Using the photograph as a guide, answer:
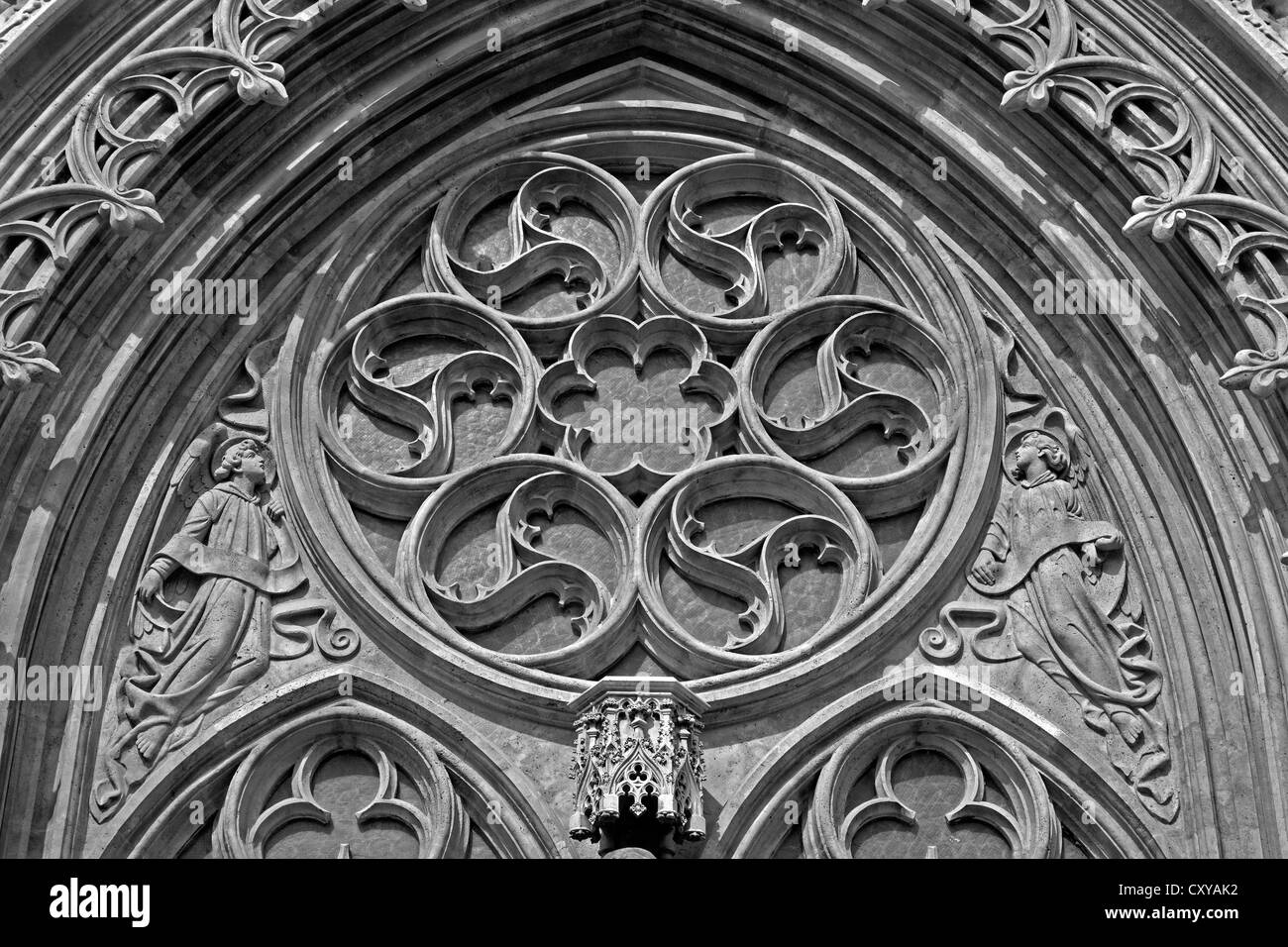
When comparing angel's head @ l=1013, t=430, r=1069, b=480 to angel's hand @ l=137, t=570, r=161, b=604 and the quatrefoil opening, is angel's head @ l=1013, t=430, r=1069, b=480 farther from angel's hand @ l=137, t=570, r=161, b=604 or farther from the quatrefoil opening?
angel's hand @ l=137, t=570, r=161, b=604

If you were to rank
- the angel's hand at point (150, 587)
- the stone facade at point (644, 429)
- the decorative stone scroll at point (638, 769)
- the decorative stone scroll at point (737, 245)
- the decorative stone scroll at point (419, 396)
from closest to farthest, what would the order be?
the decorative stone scroll at point (638, 769)
the stone facade at point (644, 429)
the angel's hand at point (150, 587)
the decorative stone scroll at point (419, 396)
the decorative stone scroll at point (737, 245)

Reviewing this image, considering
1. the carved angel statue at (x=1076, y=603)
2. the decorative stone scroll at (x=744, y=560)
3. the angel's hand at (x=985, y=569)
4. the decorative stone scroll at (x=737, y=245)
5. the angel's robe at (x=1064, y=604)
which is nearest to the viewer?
the carved angel statue at (x=1076, y=603)

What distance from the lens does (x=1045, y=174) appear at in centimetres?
1795

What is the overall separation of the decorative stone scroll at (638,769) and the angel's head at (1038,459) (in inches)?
106

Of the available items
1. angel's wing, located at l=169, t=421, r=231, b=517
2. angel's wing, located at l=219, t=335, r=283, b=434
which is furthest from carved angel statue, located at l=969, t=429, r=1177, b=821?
angel's wing, located at l=169, t=421, r=231, b=517

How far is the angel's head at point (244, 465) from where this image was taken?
17.6 meters

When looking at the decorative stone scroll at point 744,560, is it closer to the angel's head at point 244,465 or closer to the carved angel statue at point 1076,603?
the carved angel statue at point 1076,603

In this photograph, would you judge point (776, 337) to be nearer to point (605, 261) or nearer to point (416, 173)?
point (605, 261)

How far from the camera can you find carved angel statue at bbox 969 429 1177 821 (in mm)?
16656

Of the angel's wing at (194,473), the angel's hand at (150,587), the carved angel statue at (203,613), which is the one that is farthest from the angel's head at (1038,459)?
the angel's hand at (150,587)

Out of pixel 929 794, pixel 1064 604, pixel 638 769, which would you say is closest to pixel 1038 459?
pixel 1064 604
